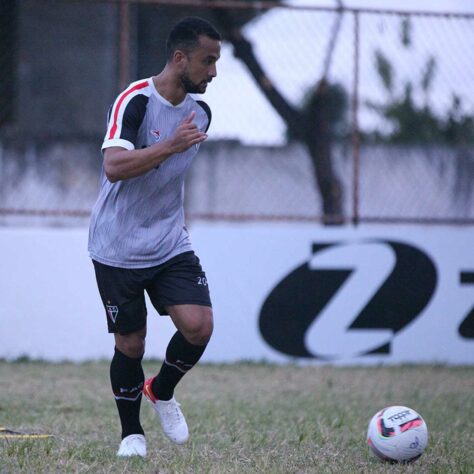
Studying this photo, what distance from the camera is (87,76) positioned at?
673 inches

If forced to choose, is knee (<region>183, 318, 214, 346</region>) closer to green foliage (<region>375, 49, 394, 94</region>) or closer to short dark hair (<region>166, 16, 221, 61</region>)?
short dark hair (<region>166, 16, 221, 61</region>)

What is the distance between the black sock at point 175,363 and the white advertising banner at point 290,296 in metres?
4.11

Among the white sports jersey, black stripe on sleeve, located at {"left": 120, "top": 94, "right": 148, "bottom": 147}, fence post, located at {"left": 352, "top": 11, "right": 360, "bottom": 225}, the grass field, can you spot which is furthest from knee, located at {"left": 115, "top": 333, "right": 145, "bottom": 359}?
fence post, located at {"left": 352, "top": 11, "right": 360, "bottom": 225}

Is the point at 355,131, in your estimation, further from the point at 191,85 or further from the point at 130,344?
the point at 130,344

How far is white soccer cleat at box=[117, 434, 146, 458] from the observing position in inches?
193

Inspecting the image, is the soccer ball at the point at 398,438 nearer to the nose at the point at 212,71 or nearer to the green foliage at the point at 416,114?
the nose at the point at 212,71

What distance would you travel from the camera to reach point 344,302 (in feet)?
30.9

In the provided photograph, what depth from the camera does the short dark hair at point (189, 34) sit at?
4910mm

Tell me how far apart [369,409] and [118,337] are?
266 centimetres

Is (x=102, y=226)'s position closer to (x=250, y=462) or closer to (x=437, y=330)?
(x=250, y=462)

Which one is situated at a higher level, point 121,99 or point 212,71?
point 212,71

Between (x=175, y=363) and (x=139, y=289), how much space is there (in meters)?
0.43

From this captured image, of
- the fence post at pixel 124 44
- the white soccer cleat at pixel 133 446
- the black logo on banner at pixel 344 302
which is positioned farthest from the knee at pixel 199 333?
the fence post at pixel 124 44

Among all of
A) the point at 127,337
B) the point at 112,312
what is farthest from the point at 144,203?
the point at 127,337
